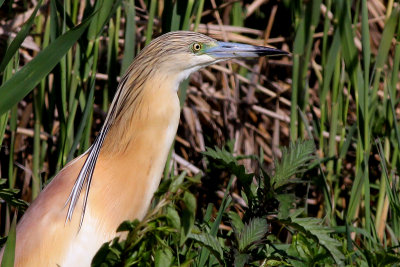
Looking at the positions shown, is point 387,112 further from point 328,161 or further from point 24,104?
point 24,104

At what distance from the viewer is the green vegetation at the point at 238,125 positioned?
1.61 metres

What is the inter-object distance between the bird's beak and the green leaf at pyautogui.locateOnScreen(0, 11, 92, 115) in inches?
24.0

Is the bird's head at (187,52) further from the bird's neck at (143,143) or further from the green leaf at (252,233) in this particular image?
the green leaf at (252,233)

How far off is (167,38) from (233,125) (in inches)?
46.1

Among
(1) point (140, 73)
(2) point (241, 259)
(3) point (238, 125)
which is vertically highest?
(1) point (140, 73)

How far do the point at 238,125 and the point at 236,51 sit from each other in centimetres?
107

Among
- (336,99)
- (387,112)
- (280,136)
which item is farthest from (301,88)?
(280,136)

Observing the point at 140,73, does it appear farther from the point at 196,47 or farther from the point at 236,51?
the point at 236,51

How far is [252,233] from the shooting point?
162cm

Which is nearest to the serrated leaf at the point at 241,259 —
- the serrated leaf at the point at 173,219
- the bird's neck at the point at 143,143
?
the serrated leaf at the point at 173,219

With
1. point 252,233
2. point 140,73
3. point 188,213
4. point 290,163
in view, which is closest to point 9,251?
point 188,213

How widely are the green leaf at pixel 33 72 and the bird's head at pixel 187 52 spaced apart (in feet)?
1.53

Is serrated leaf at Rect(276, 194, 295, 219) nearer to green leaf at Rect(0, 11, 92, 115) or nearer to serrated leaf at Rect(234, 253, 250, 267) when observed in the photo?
serrated leaf at Rect(234, 253, 250, 267)

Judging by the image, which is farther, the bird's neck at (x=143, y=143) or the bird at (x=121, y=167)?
the bird's neck at (x=143, y=143)
